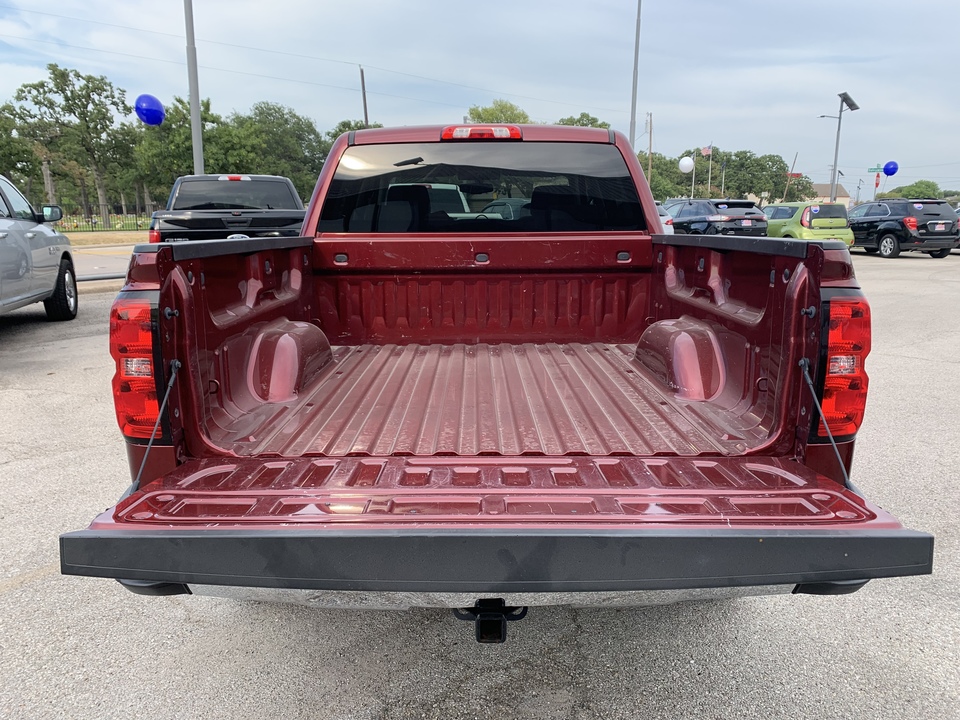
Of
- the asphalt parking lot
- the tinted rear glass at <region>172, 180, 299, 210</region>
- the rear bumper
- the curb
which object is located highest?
the tinted rear glass at <region>172, 180, 299, 210</region>

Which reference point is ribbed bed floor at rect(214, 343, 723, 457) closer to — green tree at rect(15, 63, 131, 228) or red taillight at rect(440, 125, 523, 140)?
red taillight at rect(440, 125, 523, 140)

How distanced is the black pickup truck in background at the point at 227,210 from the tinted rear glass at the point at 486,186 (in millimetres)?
5366

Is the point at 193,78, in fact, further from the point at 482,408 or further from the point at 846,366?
the point at 846,366

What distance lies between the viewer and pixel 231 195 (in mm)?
11461

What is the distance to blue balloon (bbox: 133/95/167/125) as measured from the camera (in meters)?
17.6

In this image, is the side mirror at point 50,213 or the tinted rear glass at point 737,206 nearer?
the side mirror at point 50,213

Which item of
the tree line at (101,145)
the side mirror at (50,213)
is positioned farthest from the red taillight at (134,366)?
the tree line at (101,145)

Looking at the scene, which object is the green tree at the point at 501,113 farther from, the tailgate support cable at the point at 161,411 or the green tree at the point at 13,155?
the tailgate support cable at the point at 161,411

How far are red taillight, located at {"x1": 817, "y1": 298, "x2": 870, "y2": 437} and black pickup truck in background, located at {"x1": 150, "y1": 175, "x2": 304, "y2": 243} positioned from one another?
7782 millimetres

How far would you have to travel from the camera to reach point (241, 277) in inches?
111

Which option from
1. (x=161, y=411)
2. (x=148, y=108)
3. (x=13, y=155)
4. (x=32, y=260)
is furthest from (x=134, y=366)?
(x=13, y=155)

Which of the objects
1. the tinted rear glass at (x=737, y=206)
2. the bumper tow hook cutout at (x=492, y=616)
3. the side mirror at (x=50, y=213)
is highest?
the side mirror at (x=50, y=213)

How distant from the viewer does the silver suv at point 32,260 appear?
740cm

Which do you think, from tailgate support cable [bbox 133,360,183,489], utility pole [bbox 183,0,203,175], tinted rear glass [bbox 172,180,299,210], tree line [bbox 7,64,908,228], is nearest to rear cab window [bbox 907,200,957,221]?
tinted rear glass [bbox 172,180,299,210]
